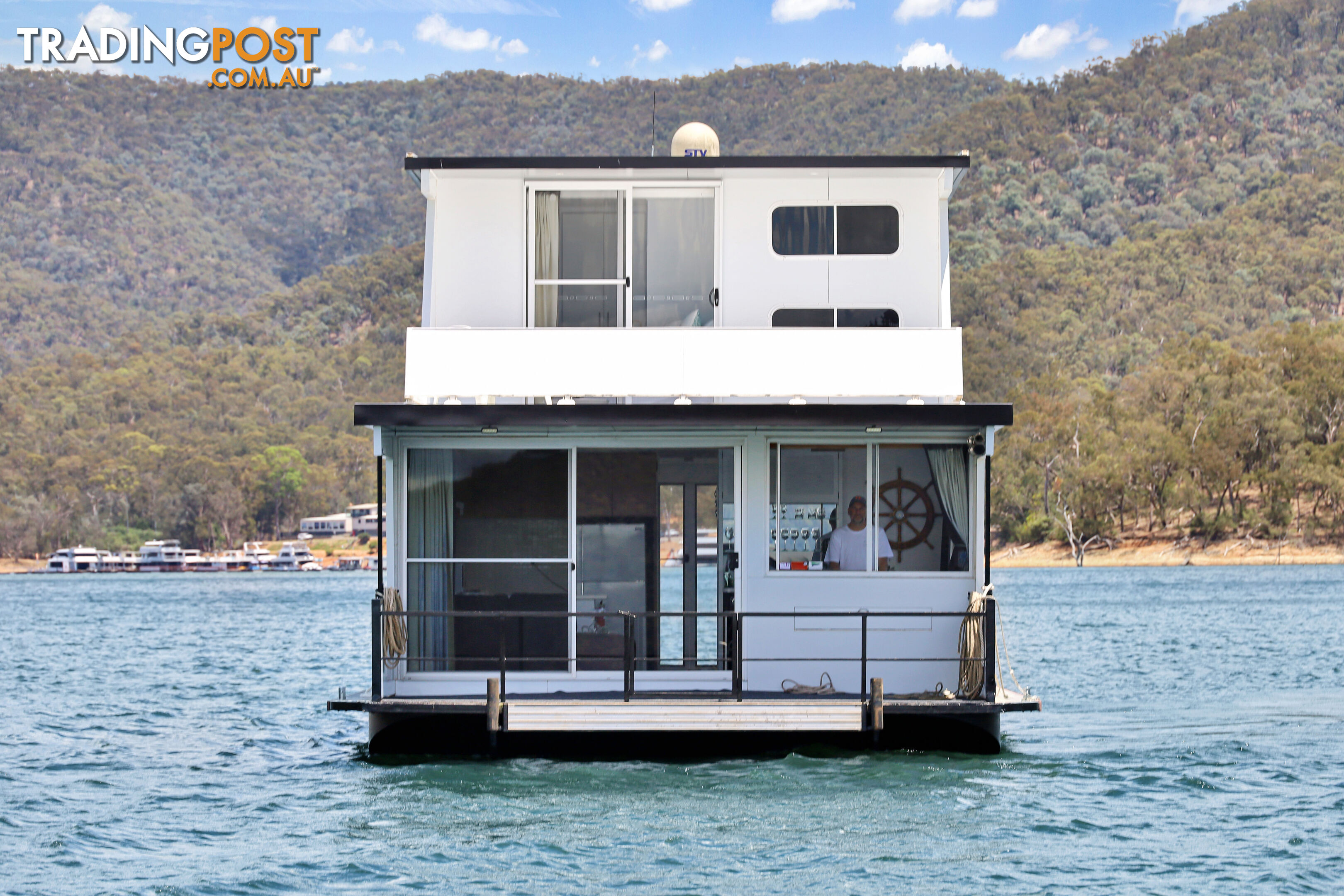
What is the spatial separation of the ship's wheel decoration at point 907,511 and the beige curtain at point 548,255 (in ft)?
12.1

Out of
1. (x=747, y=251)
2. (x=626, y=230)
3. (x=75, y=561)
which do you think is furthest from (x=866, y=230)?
(x=75, y=561)

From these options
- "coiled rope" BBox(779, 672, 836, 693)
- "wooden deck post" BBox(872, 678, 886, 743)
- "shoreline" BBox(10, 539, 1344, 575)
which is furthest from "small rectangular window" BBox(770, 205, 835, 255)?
"shoreline" BBox(10, 539, 1344, 575)

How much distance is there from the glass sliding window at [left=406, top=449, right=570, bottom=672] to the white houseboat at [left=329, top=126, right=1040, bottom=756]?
0.02 meters

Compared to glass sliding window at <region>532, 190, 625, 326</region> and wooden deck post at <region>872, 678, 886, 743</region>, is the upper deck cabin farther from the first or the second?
wooden deck post at <region>872, 678, 886, 743</region>

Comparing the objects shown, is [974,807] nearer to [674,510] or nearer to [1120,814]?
[1120,814]

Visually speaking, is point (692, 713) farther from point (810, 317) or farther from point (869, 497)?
point (810, 317)

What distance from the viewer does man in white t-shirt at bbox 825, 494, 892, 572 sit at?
13.1 meters

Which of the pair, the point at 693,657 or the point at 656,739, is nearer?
the point at 656,739

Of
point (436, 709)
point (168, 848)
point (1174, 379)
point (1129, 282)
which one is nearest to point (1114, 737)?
point (436, 709)

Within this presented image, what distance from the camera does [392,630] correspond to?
1270cm

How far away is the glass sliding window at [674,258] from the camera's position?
14.3 meters

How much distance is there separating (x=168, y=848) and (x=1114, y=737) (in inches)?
409

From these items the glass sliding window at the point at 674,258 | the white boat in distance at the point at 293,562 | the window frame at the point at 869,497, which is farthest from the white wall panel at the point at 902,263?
the white boat in distance at the point at 293,562

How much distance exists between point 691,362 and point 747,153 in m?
154
